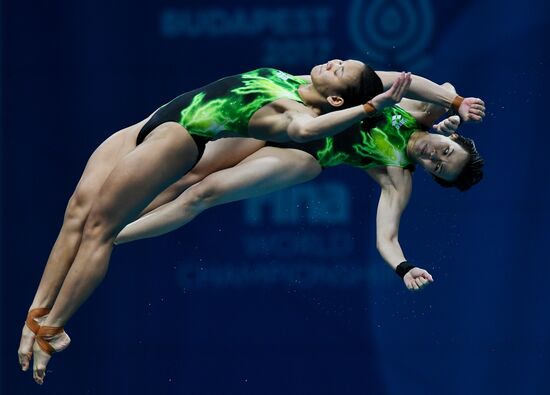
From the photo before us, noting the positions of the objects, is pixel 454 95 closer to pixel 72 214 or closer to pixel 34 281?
pixel 72 214

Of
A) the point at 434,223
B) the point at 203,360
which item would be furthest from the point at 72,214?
the point at 434,223

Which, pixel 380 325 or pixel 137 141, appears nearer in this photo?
pixel 137 141

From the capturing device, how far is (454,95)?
650cm

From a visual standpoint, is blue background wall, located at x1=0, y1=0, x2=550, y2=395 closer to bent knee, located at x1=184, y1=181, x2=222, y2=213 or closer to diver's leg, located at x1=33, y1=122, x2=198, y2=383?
bent knee, located at x1=184, y1=181, x2=222, y2=213

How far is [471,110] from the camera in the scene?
639 cm

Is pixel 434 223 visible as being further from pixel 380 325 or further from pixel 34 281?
pixel 34 281

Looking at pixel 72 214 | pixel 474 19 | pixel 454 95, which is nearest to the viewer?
pixel 72 214

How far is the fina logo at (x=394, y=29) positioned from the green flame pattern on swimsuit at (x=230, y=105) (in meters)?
1.91

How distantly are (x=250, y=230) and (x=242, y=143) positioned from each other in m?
1.38

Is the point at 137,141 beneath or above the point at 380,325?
above

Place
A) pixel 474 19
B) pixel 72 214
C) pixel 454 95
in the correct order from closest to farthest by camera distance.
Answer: pixel 72 214, pixel 454 95, pixel 474 19

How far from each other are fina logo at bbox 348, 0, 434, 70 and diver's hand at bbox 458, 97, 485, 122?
59.7 inches

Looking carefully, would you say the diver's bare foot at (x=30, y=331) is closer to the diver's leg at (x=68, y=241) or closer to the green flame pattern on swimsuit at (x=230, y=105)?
the diver's leg at (x=68, y=241)

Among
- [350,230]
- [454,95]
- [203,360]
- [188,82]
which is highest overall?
[454,95]
